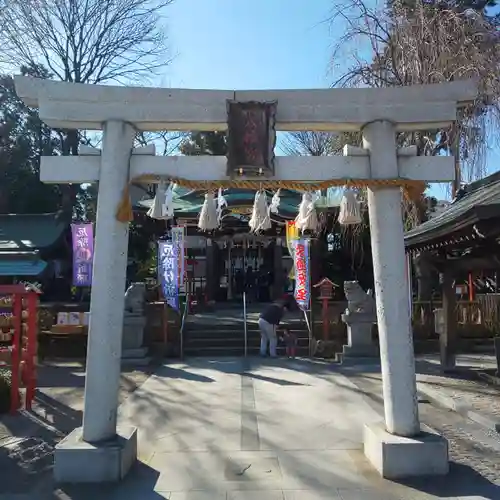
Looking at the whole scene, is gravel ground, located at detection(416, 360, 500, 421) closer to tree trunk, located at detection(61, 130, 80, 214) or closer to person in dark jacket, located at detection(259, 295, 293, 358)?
person in dark jacket, located at detection(259, 295, 293, 358)

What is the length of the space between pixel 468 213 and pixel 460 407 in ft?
10.4

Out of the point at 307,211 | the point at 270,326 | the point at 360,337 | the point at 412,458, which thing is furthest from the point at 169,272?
the point at 412,458

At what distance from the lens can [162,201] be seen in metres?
5.66

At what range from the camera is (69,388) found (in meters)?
10.0

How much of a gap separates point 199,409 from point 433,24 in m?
10.1

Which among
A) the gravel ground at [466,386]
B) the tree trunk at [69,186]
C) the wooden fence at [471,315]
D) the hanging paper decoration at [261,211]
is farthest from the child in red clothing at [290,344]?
the tree trunk at [69,186]

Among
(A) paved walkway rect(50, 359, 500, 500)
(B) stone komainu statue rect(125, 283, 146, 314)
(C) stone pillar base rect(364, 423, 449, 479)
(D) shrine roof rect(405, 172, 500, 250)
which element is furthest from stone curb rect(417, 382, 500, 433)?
(B) stone komainu statue rect(125, 283, 146, 314)

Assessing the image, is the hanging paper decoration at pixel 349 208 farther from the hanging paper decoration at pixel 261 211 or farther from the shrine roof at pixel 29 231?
the shrine roof at pixel 29 231

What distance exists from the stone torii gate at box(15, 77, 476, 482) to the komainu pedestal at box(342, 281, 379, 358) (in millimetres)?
7191

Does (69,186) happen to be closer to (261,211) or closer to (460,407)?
(261,211)

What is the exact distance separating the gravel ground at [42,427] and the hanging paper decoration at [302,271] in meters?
4.33

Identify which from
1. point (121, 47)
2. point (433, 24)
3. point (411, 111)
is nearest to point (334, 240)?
point (433, 24)

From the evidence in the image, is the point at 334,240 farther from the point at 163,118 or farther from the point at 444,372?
the point at 163,118

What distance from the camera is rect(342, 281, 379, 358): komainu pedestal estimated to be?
500 inches
